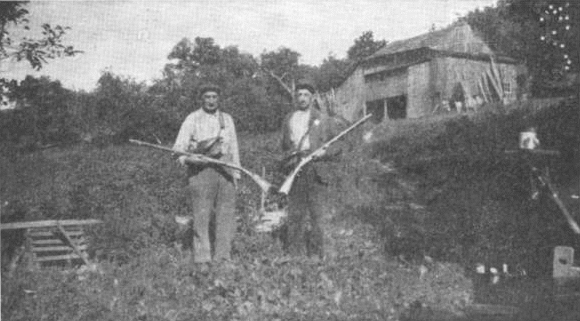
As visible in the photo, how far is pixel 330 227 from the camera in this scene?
793cm

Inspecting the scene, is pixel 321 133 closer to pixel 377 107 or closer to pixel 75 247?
pixel 75 247

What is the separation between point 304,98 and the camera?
244 inches

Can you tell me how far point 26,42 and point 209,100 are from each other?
1873 mm

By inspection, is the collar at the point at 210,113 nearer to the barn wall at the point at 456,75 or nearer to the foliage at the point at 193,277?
the foliage at the point at 193,277

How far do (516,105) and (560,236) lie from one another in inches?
379

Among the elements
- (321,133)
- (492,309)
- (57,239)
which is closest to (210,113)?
(321,133)

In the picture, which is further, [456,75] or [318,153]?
[456,75]

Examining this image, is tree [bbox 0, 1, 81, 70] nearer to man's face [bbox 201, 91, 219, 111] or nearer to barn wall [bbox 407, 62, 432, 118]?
man's face [bbox 201, 91, 219, 111]

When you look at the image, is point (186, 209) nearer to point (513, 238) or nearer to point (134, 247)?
point (134, 247)

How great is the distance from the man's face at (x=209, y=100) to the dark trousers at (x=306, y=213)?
125 cm

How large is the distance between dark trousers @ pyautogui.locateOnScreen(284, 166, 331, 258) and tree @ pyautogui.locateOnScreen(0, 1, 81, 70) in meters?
2.84

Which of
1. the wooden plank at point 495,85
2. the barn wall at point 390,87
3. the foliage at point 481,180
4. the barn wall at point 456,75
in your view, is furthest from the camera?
the barn wall at point 390,87

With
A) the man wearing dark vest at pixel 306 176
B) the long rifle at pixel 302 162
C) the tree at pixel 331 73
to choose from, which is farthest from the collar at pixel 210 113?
the tree at pixel 331 73

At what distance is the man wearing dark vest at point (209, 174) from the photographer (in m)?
5.84
